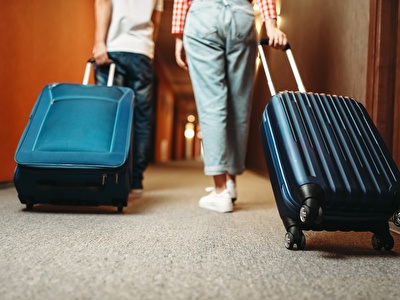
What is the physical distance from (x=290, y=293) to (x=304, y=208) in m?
0.29

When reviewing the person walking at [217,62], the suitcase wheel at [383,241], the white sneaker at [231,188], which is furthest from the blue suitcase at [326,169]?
the white sneaker at [231,188]

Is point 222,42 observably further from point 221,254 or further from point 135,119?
point 221,254

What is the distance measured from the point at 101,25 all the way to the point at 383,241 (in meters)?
1.82

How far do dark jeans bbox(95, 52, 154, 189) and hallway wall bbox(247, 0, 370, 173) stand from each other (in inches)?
38.1

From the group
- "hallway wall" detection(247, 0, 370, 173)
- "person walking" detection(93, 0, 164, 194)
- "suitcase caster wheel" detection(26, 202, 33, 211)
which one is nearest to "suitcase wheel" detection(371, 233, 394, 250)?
"hallway wall" detection(247, 0, 370, 173)

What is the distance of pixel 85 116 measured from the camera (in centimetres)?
169

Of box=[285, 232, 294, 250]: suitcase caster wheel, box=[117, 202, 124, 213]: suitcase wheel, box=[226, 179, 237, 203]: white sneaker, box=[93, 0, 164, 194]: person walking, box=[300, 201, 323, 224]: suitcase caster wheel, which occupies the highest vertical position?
box=[93, 0, 164, 194]: person walking

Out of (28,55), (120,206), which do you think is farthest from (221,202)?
(28,55)

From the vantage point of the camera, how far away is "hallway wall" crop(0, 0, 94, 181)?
251 cm

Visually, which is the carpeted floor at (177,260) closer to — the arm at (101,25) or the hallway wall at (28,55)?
the arm at (101,25)

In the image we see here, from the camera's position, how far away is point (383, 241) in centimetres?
119

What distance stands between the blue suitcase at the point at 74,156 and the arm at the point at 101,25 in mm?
623

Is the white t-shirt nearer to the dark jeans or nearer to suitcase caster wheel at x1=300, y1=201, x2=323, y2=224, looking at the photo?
the dark jeans

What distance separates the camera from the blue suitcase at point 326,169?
3.53 ft
